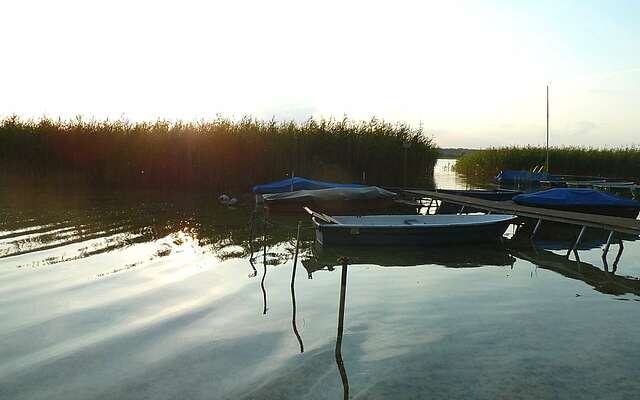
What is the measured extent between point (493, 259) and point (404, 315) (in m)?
4.85

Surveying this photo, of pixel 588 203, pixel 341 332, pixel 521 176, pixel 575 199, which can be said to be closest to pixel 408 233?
pixel 575 199

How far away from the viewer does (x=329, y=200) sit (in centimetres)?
1736

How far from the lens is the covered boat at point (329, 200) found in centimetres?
1741

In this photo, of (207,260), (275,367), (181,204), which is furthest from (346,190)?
(275,367)

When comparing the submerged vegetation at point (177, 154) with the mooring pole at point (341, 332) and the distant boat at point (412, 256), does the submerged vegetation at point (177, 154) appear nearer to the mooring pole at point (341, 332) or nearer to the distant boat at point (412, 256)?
the distant boat at point (412, 256)

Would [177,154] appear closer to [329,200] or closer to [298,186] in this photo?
[298,186]

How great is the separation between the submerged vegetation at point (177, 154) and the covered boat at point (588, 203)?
13127mm

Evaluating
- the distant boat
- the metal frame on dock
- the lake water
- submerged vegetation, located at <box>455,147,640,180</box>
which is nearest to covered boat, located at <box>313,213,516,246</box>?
the distant boat

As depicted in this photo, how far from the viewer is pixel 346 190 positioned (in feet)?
58.0

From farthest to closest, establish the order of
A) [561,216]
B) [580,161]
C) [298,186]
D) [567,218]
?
[580,161] → [298,186] → [561,216] → [567,218]

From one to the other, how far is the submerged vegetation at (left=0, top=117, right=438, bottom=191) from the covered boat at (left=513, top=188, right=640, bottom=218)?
13.1 m

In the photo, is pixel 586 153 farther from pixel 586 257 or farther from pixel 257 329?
pixel 257 329

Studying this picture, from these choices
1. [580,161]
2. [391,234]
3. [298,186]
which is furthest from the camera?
[580,161]

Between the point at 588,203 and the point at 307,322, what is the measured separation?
11.6 meters
